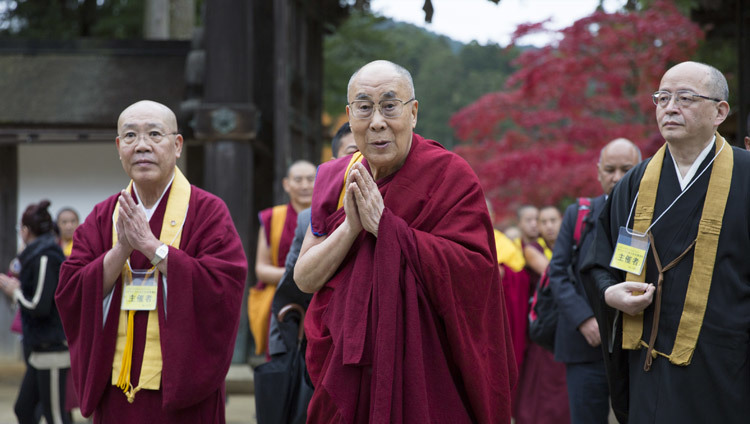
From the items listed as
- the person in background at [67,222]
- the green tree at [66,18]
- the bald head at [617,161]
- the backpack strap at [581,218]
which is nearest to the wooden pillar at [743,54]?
the bald head at [617,161]

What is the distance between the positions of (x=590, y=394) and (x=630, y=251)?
1508 millimetres

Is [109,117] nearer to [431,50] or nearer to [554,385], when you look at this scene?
[554,385]

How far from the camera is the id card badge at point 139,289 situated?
3770 millimetres

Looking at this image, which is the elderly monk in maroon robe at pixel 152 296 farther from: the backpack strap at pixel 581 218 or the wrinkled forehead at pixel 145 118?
the backpack strap at pixel 581 218

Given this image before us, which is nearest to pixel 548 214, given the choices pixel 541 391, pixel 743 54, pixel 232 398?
pixel 541 391

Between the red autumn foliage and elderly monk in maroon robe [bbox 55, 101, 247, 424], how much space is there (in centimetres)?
927

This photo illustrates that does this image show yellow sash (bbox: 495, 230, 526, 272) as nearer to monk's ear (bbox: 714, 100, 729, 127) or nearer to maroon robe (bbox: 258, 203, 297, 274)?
maroon robe (bbox: 258, 203, 297, 274)

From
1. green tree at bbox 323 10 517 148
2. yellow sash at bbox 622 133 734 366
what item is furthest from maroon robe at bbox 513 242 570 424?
green tree at bbox 323 10 517 148

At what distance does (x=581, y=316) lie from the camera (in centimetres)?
480

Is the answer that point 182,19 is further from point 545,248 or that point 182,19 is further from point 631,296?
point 631,296

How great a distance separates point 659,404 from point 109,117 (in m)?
6.89

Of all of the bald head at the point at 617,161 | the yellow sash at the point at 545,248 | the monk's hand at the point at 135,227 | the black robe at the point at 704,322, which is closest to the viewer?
the black robe at the point at 704,322

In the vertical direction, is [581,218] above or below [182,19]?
below

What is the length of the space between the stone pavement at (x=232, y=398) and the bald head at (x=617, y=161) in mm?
3837
